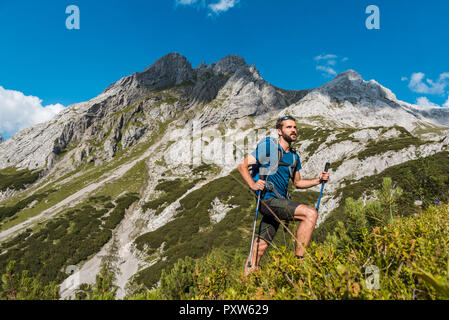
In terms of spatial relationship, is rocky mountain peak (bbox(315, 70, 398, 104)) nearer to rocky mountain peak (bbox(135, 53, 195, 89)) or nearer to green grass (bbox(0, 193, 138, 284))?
rocky mountain peak (bbox(135, 53, 195, 89))

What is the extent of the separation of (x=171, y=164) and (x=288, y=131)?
73442mm

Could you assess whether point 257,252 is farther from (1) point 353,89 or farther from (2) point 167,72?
(2) point 167,72

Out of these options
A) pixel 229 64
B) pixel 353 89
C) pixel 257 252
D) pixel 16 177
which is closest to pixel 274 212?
pixel 257 252

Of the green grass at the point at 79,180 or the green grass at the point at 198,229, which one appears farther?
the green grass at the point at 79,180

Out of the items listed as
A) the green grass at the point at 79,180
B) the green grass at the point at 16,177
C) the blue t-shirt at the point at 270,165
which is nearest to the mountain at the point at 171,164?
the blue t-shirt at the point at 270,165

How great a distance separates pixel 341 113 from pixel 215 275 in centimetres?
13757

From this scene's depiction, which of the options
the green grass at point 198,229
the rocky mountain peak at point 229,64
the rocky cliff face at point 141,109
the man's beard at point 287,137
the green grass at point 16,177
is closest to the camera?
the man's beard at point 287,137

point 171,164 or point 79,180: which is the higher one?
point 171,164

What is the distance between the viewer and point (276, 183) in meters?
3.77

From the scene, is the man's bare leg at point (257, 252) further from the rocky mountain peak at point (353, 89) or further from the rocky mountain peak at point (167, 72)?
the rocky mountain peak at point (167, 72)

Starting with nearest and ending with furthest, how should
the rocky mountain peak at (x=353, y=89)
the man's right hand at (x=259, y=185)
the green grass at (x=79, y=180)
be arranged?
the man's right hand at (x=259, y=185) → the green grass at (x=79, y=180) → the rocky mountain peak at (x=353, y=89)

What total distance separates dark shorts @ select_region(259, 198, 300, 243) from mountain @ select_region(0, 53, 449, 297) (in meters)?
0.29

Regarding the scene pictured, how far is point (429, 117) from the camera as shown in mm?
157750

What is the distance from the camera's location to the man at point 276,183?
10.5 ft
